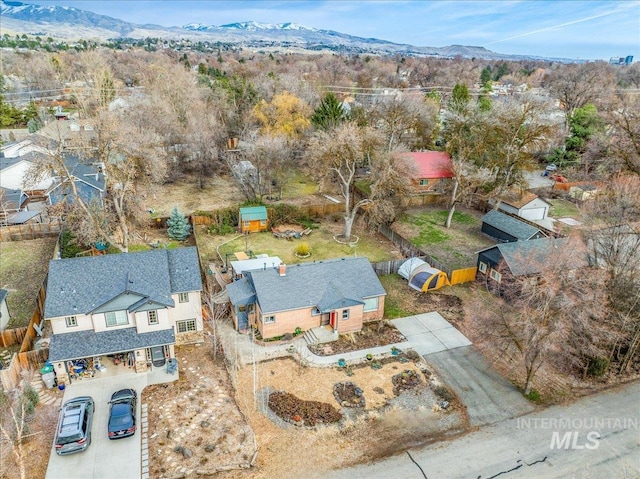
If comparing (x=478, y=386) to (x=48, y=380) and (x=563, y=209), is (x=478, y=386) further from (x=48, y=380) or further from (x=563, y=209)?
(x=563, y=209)

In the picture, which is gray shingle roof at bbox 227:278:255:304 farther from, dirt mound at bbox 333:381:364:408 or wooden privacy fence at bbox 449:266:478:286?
wooden privacy fence at bbox 449:266:478:286

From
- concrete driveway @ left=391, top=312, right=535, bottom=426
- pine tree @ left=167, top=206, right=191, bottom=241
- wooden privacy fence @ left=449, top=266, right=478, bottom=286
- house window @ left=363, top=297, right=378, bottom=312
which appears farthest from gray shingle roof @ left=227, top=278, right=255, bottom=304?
wooden privacy fence @ left=449, top=266, right=478, bottom=286

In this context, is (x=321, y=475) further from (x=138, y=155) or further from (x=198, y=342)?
(x=138, y=155)

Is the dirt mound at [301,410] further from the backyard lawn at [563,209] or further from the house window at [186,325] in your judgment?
the backyard lawn at [563,209]

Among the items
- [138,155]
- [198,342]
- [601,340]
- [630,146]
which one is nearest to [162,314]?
[198,342]

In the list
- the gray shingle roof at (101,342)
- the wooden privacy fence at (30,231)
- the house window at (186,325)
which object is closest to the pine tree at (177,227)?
the wooden privacy fence at (30,231)
